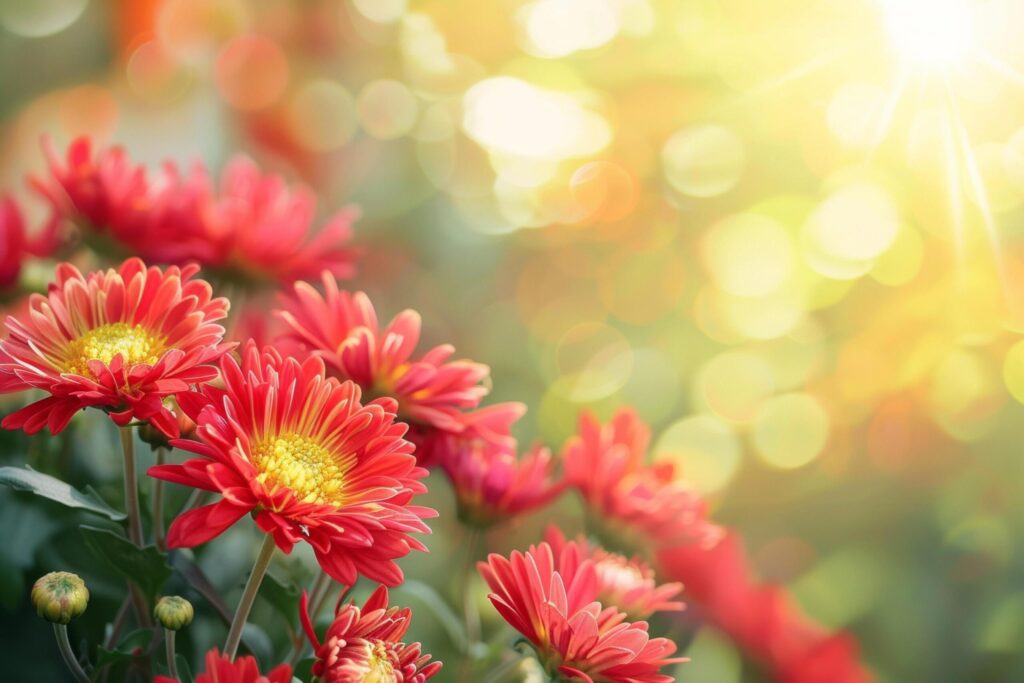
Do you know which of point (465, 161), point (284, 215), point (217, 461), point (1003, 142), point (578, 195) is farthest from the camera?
point (465, 161)

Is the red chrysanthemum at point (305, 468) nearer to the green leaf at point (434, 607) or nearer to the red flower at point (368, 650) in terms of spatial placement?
the red flower at point (368, 650)

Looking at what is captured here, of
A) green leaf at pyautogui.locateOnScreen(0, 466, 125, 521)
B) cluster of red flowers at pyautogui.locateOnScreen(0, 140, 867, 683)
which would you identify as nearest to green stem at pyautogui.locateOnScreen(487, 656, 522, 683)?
cluster of red flowers at pyautogui.locateOnScreen(0, 140, 867, 683)

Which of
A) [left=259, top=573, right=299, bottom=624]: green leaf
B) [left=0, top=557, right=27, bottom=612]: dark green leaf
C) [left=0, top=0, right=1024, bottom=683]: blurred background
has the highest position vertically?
[left=0, top=0, right=1024, bottom=683]: blurred background

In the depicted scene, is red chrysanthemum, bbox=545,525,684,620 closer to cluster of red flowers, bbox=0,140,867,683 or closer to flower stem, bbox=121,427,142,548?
cluster of red flowers, bbox=0,140,867,683

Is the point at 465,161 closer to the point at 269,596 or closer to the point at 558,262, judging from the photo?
the point at 558,262

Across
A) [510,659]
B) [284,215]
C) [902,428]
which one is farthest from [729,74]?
[510,659]

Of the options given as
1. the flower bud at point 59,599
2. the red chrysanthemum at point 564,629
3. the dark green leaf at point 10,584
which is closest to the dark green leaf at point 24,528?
the dark green leaf at point 10,584
